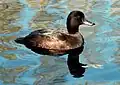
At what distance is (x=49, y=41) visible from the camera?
1359 cm

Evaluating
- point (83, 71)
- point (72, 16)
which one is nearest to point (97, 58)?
point (83, 71)

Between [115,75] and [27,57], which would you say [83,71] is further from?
[27,57]

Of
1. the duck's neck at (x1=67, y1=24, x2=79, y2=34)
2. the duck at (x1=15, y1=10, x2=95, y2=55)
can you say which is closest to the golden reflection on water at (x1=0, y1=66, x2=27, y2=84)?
the duck at (x1=15, y1=10, x2=95, y2=55)

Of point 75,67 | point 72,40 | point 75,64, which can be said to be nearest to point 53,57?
point 75,64

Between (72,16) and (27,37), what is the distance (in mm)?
1407

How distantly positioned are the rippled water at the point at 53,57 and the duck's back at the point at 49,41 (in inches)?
12.2

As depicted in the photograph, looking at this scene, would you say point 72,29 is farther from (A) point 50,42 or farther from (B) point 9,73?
(B) point 9,73

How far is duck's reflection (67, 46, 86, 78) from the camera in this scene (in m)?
11.3

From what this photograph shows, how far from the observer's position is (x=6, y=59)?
1214 centimetres

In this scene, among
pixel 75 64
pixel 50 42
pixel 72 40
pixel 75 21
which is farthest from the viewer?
pixel 75 21

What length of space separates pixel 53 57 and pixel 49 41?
105 centimetres

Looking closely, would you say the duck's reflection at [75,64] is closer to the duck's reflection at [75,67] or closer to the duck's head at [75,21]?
the duck's reflection at [75,67]

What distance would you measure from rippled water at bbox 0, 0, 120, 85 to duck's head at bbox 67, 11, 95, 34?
45 cm

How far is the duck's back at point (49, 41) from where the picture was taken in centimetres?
1353
